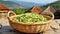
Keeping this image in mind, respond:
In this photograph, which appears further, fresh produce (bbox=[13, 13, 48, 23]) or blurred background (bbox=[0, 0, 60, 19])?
blurred background (bbox=[0, 0, 60, 19])

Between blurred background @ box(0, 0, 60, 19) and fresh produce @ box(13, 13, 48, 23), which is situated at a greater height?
blurred background @ box(0, 0, 60, 19)

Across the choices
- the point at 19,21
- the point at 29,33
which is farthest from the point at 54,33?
the point at 19,21

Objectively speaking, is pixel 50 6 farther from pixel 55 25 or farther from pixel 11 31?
pixel 11 31

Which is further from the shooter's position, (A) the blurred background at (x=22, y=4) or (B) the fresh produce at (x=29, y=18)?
(A) the blurred background at (x=22, y=4)

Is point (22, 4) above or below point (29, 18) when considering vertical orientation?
above

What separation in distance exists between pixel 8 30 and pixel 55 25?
85 centimetres

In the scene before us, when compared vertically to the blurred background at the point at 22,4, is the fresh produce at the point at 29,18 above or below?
below

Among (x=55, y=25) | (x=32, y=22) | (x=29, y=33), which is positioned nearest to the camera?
(x=32, y=22)

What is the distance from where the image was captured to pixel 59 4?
4.26 meters

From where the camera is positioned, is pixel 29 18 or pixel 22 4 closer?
pixel 29 18

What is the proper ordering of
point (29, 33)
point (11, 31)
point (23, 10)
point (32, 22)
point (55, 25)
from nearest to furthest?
1. point (32, 22)
2. point (29, 33)
3. point (11, 31)
4. point (55, 25)
5. point (23, 10)

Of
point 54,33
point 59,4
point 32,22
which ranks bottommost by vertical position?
point 54,33

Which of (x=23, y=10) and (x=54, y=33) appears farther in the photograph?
(x=23, y=10)

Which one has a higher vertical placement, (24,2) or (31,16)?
(24,2)
